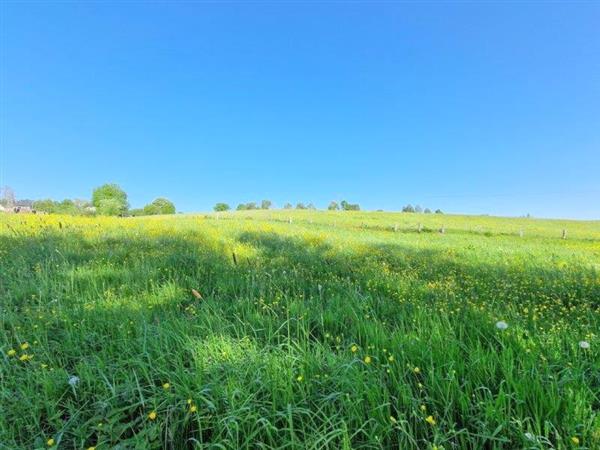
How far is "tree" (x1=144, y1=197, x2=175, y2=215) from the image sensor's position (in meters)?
106

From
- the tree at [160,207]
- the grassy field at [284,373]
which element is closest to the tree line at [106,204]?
the tree at [160,207]

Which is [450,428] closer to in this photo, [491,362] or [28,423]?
[491,362]

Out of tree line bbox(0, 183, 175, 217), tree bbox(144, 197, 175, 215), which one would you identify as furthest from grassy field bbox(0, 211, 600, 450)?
tree bbox(144, 197, 175, 215)

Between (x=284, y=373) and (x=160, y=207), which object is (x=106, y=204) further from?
(x=284, y=373)

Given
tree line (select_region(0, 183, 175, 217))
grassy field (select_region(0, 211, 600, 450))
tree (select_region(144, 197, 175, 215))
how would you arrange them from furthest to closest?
tree (select_region(144, 197, 175, 215))
tree line (select_region(0, 183, 175, 217))
grassy field (select_region(0, 211, 600, 450))

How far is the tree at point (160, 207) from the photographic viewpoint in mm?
105688

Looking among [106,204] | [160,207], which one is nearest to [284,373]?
[106,204]

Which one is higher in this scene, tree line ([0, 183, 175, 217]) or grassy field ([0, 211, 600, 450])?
tree line ([0, 183, 175, 217])

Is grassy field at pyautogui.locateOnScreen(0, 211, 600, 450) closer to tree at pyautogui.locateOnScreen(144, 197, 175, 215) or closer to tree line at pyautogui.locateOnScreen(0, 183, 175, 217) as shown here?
tree line at pyautogui.locateOnScreen(0, 183, 175, 217)

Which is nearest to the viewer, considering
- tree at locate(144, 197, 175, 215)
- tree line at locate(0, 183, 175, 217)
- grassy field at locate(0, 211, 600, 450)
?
grassy field at locate(0, 211, 600, 450)

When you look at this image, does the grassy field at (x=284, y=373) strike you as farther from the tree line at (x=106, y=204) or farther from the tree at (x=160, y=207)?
the tree at (x=160, y=207)

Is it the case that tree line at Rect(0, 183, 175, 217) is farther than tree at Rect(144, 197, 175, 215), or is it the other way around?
tree at Rect(144, 197, 175, 215)

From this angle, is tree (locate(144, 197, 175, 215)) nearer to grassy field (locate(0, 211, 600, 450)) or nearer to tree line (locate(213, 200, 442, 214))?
tree line (locate(213, 200, 442, 214))

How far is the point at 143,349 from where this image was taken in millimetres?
2541
